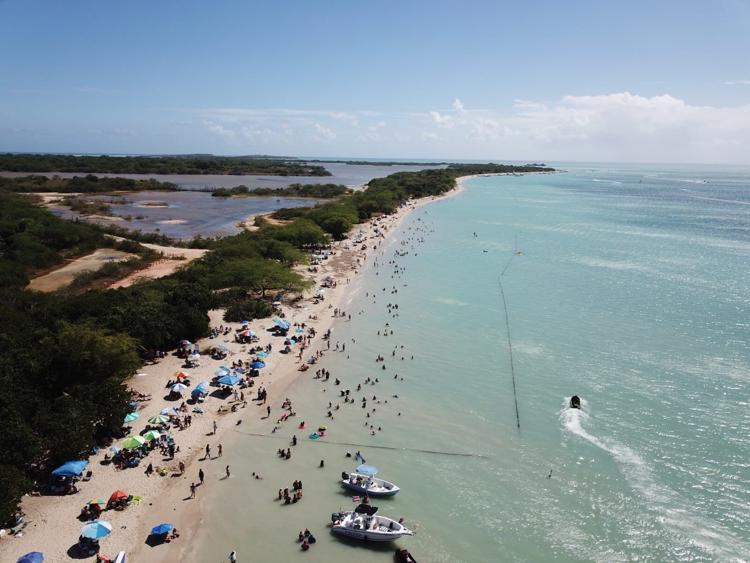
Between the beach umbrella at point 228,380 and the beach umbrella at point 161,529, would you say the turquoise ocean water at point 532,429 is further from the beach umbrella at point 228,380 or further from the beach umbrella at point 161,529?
the beach umbrella at point 228,380

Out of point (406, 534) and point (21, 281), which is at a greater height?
point (21, 281)

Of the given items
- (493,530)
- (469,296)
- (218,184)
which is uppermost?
(218,184)

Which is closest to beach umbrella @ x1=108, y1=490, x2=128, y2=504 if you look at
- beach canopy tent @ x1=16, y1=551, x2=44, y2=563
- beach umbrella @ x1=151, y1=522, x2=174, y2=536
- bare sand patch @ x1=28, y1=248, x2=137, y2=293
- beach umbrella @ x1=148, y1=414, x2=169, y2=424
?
beach umbrella @ x1=151, y1=522, x2=174, y2=536

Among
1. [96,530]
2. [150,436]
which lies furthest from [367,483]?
[150,436]

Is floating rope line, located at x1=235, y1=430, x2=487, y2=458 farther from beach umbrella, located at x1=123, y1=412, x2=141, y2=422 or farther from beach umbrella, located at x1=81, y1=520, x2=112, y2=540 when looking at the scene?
beach umbrella, located at x1=81, y1=520, x2=112, y2=540

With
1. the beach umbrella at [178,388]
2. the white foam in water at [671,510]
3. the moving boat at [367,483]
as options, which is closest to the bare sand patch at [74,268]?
the beach umbrella at [178,388]

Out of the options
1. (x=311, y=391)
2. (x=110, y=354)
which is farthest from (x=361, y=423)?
(x=110, y=354)

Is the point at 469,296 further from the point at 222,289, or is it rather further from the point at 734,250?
the point at 734,250
